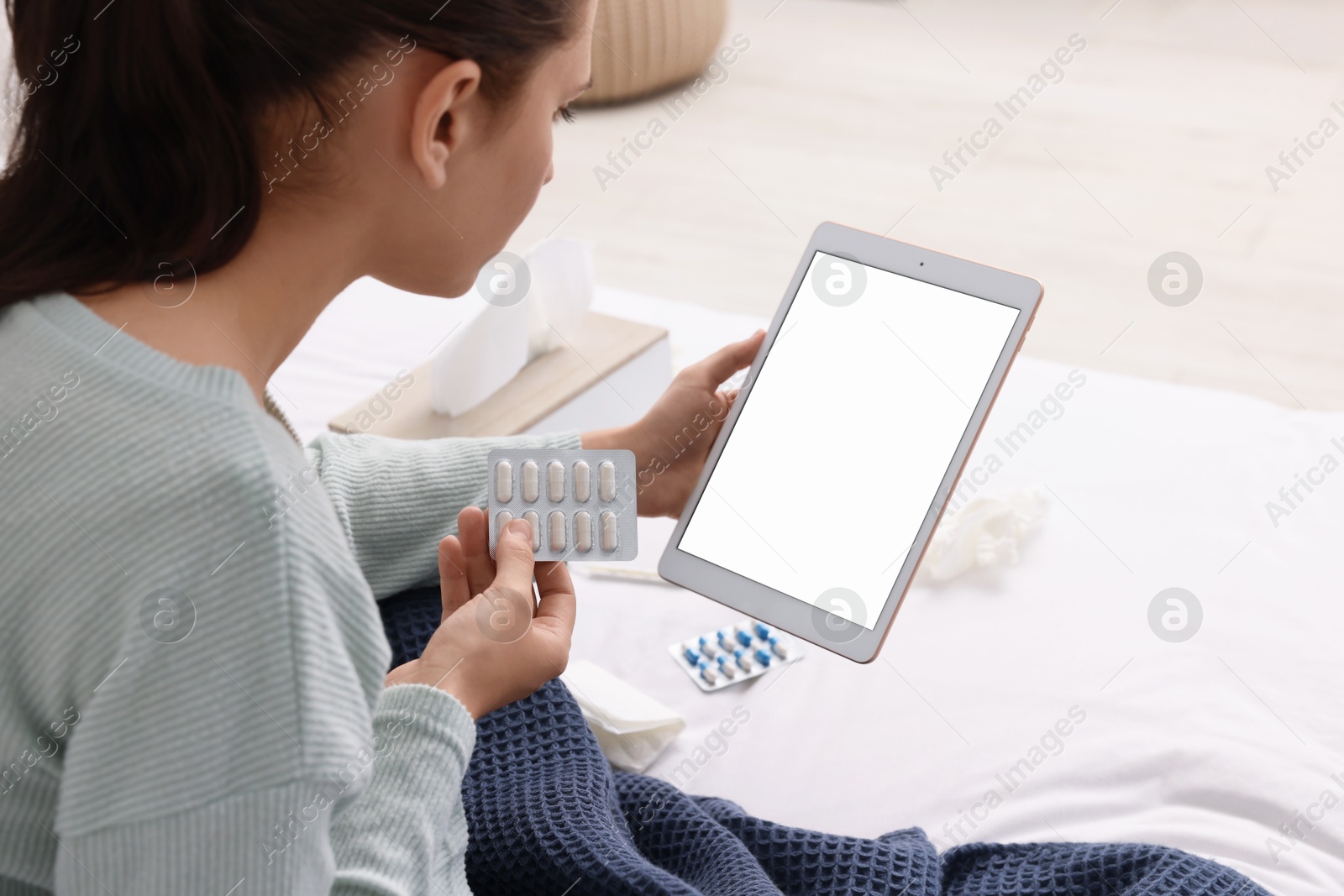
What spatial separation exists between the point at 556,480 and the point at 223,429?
35cm

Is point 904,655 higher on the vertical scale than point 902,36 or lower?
lower

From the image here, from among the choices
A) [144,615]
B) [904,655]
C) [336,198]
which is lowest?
[904,655]

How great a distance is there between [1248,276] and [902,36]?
5.33ft

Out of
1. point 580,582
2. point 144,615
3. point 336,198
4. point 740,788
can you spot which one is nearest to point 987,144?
point 580,582

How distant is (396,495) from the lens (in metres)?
0.97

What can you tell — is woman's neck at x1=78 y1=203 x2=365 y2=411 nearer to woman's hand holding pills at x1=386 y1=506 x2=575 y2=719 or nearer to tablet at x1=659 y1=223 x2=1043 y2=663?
woman's hand holding pills at x1=386 y1=506 x2=575 y2=719

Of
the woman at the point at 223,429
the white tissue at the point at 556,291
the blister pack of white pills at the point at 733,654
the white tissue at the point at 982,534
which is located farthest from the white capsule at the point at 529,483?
the white tissue at the point at 556,291

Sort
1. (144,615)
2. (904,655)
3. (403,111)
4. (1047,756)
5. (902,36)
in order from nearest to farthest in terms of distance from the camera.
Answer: (144,615), (403,111), (1047,756), (904,655), (902,36)

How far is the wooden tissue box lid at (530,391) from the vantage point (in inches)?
52.6

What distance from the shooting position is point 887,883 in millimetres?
790

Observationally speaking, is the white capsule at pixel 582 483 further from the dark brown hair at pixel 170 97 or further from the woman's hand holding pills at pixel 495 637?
the dark brown hair at pixel 170 97

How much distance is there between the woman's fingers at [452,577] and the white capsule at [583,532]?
0.27 ft

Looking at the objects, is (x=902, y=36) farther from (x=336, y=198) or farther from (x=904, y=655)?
(x=336, y=198)

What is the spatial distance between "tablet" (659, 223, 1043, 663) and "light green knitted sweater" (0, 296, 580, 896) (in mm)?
441
